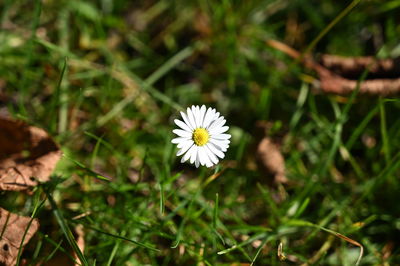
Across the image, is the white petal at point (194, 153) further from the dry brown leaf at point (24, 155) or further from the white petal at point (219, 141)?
the dry brown leaf at point (24, 155)

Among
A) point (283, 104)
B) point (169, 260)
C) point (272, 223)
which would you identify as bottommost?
point (169, 260)

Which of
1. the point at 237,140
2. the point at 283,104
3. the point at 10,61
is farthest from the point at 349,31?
the point at 10,61

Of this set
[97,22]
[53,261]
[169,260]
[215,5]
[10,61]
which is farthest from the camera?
[215,5]

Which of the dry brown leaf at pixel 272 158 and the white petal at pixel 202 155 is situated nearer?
the white petal at pixel 202 155

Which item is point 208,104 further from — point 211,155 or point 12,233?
point 12,233

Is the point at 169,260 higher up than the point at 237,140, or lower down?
lower down

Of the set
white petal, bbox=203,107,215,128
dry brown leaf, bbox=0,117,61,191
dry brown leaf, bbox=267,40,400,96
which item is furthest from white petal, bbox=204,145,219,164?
dry brown leaf, bbox=267,40,400,96

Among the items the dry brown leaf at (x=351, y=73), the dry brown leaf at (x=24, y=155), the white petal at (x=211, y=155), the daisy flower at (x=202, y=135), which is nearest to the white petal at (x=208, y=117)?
the daisy flower at (x=202, y=135)

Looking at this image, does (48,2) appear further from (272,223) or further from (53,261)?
(272,223)
